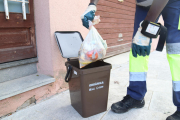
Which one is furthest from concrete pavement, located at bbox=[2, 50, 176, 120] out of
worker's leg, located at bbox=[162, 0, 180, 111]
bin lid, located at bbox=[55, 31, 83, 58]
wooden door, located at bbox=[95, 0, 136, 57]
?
wooden door, located at bbox=[95, 0, 136, 57]

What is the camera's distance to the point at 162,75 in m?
2.90

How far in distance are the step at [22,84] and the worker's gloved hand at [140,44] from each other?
1.14 meters

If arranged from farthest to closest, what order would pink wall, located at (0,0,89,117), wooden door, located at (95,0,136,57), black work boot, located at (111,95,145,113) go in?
wooden door, located at (95,0,136,57) → pink wall, located at (0,0,89,117) → black work boot, located at (111,95,145,113)

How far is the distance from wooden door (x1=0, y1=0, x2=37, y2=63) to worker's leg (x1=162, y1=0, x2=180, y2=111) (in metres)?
Result: 1.68

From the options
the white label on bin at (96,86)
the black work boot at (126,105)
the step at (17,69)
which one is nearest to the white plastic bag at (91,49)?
the white label on bin at (96,86)

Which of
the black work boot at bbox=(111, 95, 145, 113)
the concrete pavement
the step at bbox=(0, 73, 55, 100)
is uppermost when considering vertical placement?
the step at bbox=(0, 73, 55, 100)

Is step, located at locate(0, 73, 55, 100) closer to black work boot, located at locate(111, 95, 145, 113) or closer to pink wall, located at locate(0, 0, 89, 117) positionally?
pink wall, located at locate(0, 0, 89, 117)

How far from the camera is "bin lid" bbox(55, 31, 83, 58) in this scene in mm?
1893

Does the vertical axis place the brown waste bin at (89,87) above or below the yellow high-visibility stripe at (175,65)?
below

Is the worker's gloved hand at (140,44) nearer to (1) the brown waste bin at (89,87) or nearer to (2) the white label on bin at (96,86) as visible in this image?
(1) the brown waste bin at (89,87)

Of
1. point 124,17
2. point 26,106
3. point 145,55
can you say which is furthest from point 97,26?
point 26,106

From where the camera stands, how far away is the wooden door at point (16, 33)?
69.7 inches

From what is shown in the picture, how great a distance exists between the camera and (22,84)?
1732mm

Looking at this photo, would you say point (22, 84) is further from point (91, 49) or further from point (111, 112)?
point (111, 112)
